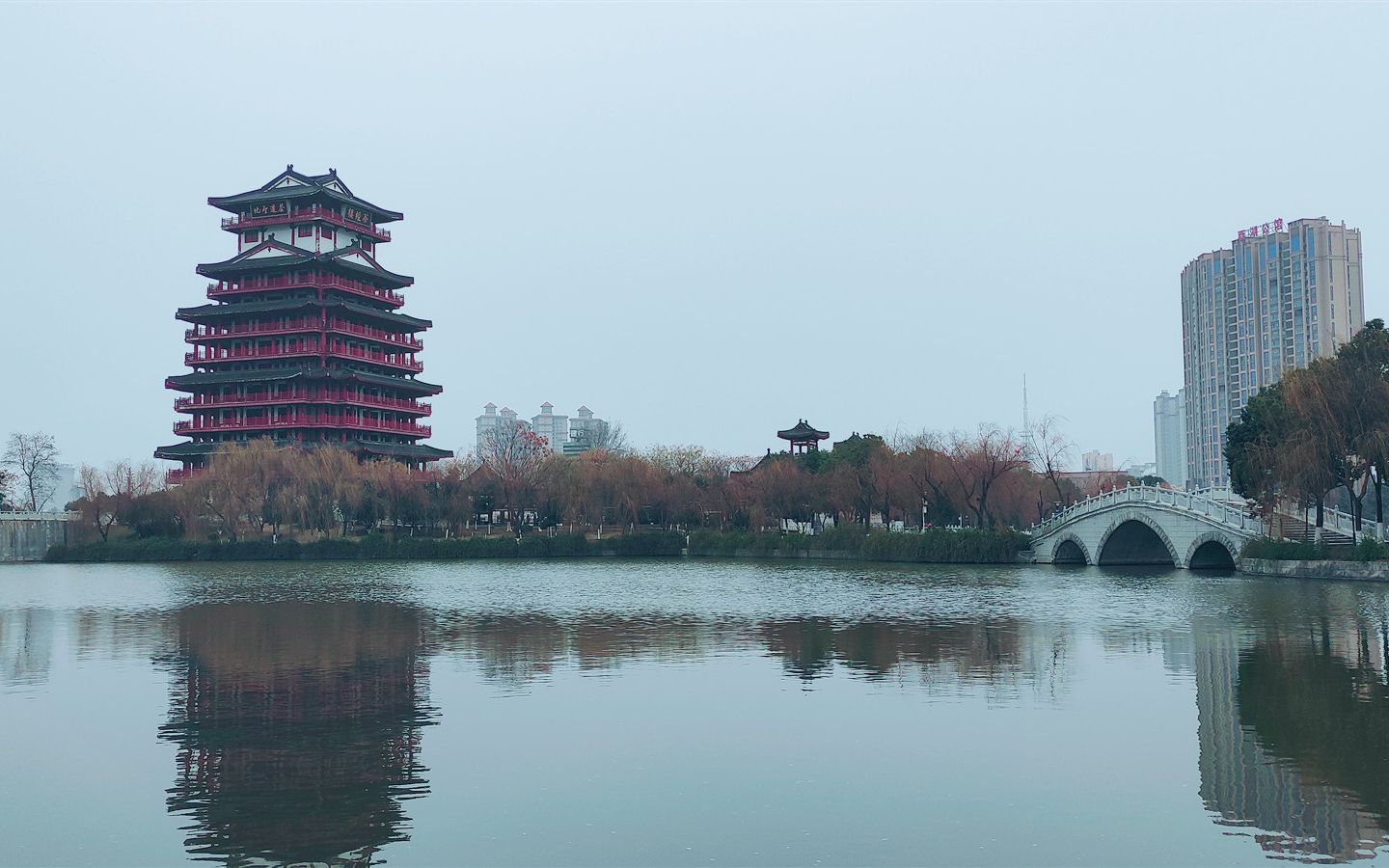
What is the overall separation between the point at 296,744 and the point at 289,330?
6503 centimetres

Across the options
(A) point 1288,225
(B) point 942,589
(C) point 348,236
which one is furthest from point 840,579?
(A) point 1288,225

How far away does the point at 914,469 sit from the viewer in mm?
57188

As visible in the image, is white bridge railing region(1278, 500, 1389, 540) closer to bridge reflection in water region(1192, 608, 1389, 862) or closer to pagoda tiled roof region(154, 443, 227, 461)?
bridge reflection in water region(1192, 608, 1389, 862)

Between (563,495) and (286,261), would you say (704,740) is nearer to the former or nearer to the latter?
(563,495)

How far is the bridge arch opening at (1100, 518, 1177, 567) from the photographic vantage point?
46188mm

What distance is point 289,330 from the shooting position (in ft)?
242

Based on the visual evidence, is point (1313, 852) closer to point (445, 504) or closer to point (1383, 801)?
point (1383, 801)

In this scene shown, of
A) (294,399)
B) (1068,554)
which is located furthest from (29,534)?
(1068,554)

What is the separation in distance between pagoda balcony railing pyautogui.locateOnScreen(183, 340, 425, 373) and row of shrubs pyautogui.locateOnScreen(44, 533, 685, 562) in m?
14.5

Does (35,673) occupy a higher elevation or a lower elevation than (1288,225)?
lower

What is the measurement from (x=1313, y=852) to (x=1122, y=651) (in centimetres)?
1126

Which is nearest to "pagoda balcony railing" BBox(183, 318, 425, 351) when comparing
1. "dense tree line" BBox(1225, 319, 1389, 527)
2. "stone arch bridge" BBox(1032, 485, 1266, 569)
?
"stone arch bridge" BBox(1032, 485, 1266, 569)

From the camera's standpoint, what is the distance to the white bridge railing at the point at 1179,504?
39406mm

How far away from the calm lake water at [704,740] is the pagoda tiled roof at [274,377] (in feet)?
155
